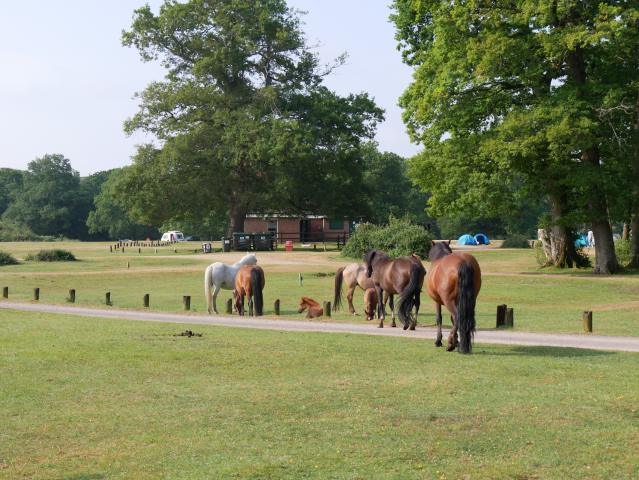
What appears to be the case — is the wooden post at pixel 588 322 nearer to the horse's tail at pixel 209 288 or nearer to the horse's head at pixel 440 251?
the horse's head at pixel 440 251

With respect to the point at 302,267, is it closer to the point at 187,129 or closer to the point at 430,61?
the point at 430,61

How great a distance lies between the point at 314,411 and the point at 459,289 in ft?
18.9

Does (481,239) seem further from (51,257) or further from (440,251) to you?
(440,251)

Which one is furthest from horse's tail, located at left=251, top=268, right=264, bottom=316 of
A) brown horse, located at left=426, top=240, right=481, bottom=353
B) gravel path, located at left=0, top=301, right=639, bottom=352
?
brown horse, located at left=426, top=240, right=481, bottom=353

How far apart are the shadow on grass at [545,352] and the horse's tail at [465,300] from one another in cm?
78

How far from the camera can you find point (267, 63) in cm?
8588

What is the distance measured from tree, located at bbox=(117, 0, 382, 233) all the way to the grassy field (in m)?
15.7

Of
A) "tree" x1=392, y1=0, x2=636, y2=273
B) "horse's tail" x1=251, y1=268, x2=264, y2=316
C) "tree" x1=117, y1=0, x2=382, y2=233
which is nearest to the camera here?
"horse's tail" x1=251, y1=268, x2=264, y2=316

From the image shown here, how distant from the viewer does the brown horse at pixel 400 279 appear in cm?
2091

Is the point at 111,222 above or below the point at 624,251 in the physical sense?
above

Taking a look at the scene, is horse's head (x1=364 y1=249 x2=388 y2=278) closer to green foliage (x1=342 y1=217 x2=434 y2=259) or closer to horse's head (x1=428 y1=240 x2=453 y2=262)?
horse's head (x1=428 y1=240 x2=453 y2=262)

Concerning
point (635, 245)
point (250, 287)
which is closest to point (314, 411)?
point (250, 287)

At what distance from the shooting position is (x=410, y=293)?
21.0m

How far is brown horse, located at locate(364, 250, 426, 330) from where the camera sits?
20.9 metres
